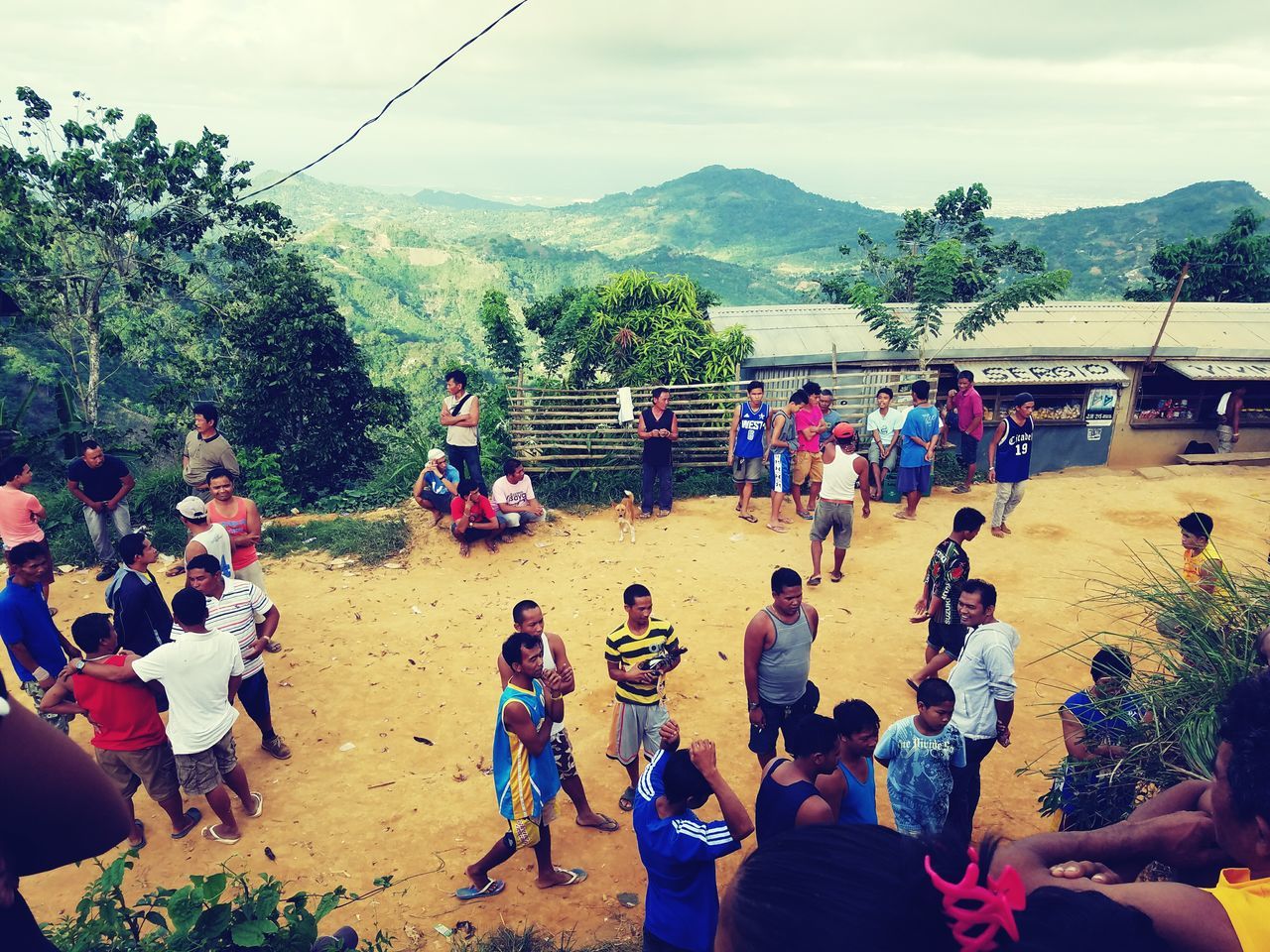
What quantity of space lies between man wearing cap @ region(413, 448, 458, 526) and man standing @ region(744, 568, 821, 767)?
571 centimetres

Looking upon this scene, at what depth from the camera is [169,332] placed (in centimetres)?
1423

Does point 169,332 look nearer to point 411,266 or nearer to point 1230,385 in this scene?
point 1230,385

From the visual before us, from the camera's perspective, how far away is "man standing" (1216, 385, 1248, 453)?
519 inches

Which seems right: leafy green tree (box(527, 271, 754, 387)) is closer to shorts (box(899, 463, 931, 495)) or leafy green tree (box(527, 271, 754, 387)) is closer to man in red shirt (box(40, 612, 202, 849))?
shorts (box(899, 463, 931, 495))

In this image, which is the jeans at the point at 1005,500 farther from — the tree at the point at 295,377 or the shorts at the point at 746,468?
the tree at the point at 295,377

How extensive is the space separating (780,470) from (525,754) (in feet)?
21.7

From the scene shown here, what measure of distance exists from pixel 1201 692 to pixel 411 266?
7656 cm

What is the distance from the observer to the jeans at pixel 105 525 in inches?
331

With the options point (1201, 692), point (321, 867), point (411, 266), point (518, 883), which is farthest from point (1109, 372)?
point (411, 266)

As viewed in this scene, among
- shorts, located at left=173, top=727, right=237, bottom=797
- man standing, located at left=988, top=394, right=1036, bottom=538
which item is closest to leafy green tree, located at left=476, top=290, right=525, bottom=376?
man standing, located at left=988, top=394, right=1036, bottom=538

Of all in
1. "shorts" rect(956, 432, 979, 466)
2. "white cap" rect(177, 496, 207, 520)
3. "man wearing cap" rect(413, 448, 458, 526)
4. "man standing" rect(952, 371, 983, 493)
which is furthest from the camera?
"shorts" rect(956, 432, 979, 466)

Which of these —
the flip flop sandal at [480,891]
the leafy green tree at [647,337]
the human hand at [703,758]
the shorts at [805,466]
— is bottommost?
the flip flop sandal at [480,891]

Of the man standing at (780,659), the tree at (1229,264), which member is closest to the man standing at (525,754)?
the man standing at (780,659)

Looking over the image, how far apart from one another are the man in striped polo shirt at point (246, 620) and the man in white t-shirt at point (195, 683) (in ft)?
1.53
